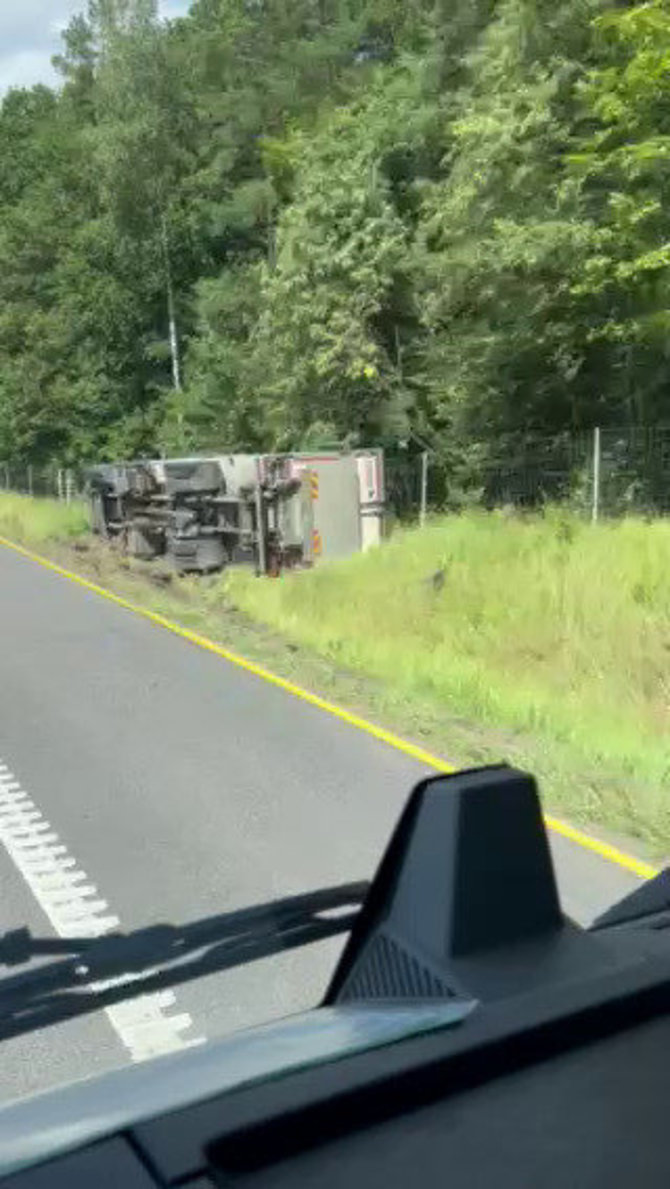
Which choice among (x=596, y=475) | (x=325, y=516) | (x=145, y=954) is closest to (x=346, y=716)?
(x=145, y=954)

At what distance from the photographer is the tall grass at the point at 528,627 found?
33.7ft

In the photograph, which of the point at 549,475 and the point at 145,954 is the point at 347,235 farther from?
the point at 145,954

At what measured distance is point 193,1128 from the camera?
1656 millimetres

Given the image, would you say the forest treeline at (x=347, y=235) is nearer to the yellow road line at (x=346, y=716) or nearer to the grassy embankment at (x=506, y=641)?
the grassy embankment at (x=506, y=641)

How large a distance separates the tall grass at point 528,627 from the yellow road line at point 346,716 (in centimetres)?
37

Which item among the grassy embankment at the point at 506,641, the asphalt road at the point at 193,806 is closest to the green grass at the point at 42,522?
the grassy embankment at the point at 506,641

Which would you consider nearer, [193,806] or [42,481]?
[193,806]

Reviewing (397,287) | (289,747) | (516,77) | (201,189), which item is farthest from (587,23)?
(201,189)

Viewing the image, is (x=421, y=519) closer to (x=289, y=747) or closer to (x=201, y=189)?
(x=289, y=747)

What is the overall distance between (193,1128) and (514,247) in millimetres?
22471

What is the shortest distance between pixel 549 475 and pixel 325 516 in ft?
17.5

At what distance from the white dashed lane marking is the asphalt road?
0.05 m

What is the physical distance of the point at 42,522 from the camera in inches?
1566

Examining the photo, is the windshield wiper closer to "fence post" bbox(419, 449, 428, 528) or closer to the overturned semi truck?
the overturned semi truck
